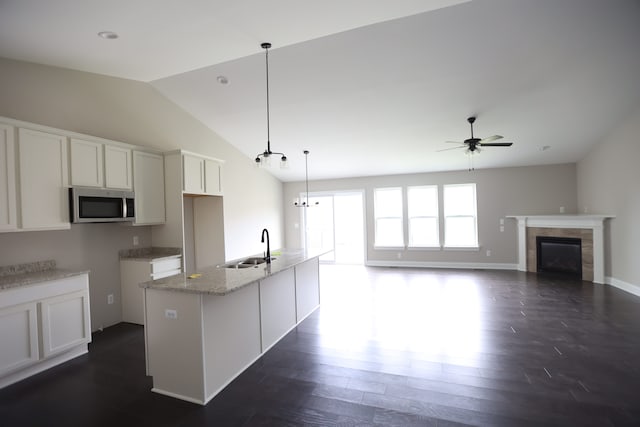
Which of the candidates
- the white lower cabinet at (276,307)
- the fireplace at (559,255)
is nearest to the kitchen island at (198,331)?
the white lower cabinet at (276,307)

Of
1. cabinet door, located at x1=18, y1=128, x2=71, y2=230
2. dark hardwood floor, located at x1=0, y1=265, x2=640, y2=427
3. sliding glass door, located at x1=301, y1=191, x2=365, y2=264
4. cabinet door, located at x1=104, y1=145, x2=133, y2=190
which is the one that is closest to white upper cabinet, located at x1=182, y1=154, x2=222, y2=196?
cabinet door, located at x1=104, y1=145, x2=133, y2=190

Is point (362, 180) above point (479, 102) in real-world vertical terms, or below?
below

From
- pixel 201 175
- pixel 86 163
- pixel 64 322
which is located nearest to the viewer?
pixel 64 322

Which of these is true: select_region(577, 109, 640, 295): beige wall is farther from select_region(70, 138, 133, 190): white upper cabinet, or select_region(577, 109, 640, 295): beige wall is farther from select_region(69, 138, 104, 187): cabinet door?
select_region(69, 138, 104, 187): cabinet door

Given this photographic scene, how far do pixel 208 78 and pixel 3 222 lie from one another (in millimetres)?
2721

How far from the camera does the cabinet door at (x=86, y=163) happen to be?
3.17m

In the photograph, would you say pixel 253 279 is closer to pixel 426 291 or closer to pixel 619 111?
pixel 426 291

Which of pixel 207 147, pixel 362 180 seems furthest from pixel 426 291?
pixel 207 147

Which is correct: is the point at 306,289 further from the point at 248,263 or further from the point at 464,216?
the point at 464,216

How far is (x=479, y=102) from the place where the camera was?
427 centimetres

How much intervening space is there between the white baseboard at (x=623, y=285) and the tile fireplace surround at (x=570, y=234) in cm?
10

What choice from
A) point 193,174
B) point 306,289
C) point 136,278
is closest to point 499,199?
point 306,289

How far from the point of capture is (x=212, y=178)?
4812 millimetres

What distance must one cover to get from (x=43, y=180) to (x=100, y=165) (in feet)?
1.98
